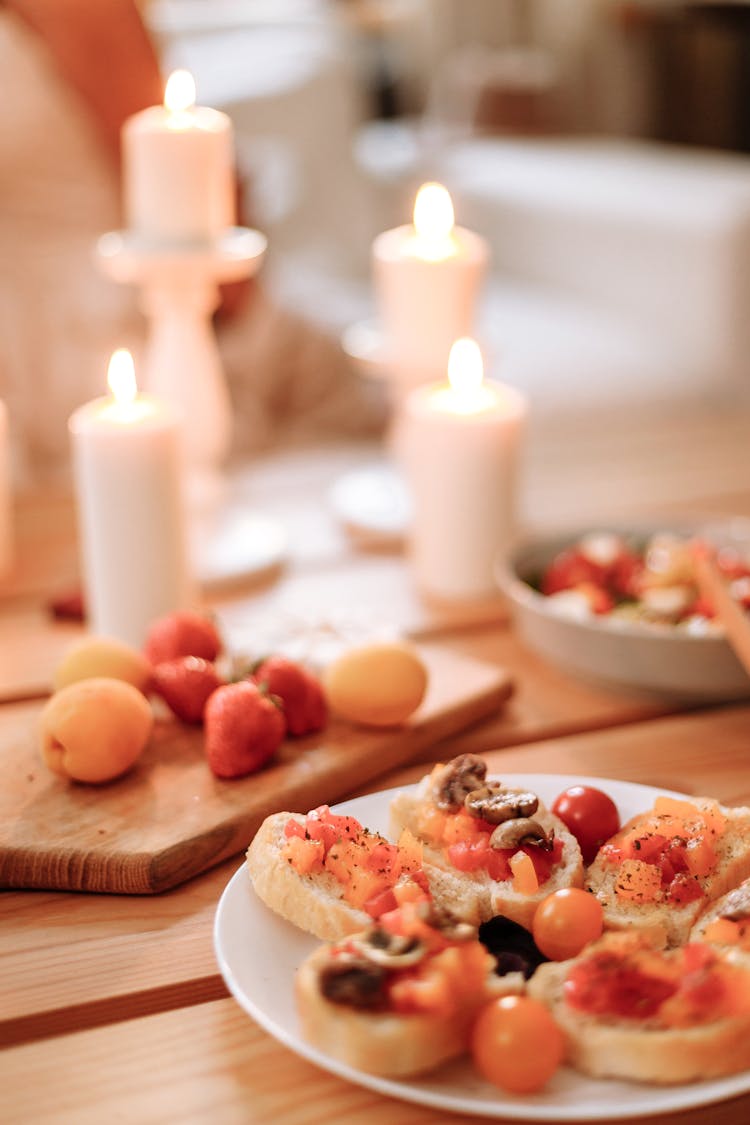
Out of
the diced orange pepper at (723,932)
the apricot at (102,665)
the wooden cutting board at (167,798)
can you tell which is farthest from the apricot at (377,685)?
the diced orange pepper at (723,932)

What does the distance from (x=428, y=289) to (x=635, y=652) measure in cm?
56

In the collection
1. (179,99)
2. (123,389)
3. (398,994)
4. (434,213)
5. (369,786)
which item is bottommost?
(369,786)

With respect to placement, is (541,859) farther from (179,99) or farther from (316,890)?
(179,99)

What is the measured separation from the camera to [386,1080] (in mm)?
579

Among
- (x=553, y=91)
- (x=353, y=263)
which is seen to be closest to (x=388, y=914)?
(x=353, y=263)

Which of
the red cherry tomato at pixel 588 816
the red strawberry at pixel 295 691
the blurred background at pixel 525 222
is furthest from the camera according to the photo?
the blurred background at pixel 525 222

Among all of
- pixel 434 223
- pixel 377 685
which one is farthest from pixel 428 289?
pixel 377 685

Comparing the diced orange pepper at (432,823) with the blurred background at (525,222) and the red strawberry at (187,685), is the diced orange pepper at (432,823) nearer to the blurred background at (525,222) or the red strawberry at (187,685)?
the red strawberry at (187,685)

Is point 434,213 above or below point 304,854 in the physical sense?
above

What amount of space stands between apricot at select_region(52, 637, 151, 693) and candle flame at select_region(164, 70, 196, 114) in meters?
0.62

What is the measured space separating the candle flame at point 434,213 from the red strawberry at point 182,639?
0.62 metres

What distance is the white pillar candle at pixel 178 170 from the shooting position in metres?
1.29

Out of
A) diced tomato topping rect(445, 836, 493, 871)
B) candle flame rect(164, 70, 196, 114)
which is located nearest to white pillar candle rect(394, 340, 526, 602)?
candle flame rect(164, 70, 196, 114)

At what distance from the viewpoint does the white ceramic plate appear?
566mm
